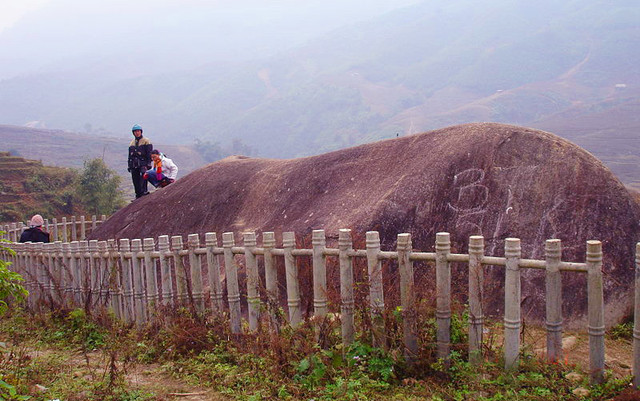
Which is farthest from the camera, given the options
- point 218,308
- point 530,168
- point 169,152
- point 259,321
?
point 169,152

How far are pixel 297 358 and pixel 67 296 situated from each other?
627 cm

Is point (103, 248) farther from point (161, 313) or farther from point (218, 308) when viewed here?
point (218, 308)

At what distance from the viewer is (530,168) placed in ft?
31.8

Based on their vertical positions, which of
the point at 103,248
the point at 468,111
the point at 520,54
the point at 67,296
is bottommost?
the point at 67,296

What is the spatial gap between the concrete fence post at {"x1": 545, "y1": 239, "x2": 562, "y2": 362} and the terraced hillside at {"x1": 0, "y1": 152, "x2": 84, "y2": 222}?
Answer: 30394 mm

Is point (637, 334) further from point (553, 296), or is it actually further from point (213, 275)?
point (213, 275)

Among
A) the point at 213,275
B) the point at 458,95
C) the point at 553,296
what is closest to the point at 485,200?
the point at 553,296

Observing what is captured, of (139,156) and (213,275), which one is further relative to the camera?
(139,156)

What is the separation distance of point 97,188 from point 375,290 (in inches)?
1134

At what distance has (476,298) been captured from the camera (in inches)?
247

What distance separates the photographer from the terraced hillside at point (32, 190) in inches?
1294

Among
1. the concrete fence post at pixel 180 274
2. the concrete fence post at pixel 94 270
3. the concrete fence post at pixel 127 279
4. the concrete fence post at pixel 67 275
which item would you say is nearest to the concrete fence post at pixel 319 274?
the concrete fence post at pixel 180 274

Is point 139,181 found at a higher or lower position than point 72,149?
lower

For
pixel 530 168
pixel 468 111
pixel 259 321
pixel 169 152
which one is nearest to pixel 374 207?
pixel 530 168
